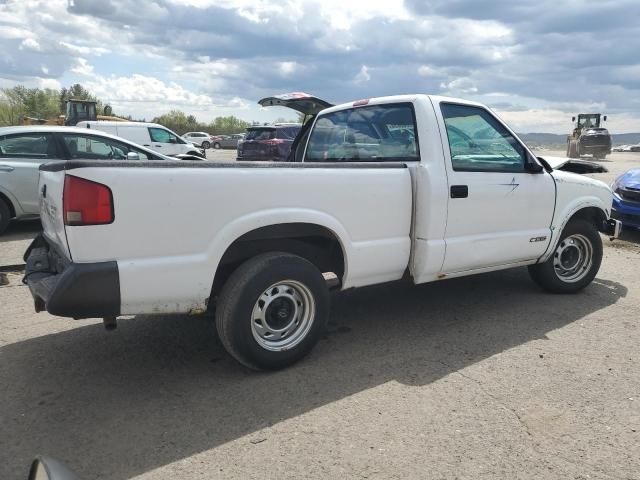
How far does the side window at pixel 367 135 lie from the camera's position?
14.0ft

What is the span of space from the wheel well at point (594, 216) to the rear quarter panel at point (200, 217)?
2715 millimetres

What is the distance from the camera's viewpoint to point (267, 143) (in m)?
18.4

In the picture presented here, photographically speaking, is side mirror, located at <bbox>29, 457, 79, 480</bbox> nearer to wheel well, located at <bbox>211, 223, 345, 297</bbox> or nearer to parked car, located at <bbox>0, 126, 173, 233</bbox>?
wheel well, located at <bbox>211, 223, 345, 297</bbox>

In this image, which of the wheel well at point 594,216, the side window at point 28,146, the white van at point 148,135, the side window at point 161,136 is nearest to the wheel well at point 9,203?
the side window at point 28,146

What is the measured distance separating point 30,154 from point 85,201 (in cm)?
642

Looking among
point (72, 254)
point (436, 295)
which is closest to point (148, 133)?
point (436, 295)

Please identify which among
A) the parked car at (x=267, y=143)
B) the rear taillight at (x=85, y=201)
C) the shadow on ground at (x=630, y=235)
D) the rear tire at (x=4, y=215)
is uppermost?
the parked car at (x=267, y=143)

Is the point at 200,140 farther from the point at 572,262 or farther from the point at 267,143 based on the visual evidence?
the point at 572,262

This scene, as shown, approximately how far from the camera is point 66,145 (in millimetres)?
8258

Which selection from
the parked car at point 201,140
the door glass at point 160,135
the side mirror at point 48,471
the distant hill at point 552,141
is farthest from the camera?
the distant hill at point 552,141

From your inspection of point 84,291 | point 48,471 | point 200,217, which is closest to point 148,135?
point 200,217

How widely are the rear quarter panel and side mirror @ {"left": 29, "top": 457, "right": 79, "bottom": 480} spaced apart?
148 cm

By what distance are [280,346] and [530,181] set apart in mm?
2767

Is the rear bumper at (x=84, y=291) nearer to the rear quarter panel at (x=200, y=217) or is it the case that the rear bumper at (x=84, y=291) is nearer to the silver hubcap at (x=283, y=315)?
the rear quarter panel at (x=200, y=217)
